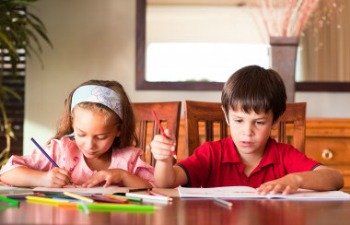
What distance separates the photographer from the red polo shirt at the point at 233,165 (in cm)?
162

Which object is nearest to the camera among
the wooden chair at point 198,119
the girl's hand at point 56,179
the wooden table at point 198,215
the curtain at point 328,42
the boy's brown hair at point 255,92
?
the wooden table at point 198,215

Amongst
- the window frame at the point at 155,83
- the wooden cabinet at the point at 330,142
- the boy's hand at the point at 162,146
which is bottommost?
the wooden cabinet at the point at 330,142

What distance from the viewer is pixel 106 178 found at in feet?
4.66

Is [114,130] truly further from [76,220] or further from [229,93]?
[76,220]

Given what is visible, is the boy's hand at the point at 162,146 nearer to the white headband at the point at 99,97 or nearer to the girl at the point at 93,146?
the girl at the point at 93,146

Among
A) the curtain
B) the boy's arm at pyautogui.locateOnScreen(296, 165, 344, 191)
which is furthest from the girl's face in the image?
the curtain

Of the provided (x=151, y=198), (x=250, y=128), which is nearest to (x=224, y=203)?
(x=151, y=198)

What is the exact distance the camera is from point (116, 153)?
167 cm

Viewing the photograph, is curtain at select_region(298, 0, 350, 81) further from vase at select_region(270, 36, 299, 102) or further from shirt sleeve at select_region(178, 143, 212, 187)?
shirt sleeve at select_region(178, 143, 212, 187)

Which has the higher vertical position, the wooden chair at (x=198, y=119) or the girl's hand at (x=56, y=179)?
the wooden chair at (x=198, y=119)

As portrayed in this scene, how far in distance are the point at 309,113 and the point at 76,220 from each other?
249cm

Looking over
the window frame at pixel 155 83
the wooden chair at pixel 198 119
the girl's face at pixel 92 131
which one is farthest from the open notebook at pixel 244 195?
the window frame at pixel 155 83

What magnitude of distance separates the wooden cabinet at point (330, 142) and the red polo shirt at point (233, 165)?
3.45ft

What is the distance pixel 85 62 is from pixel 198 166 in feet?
5.66
